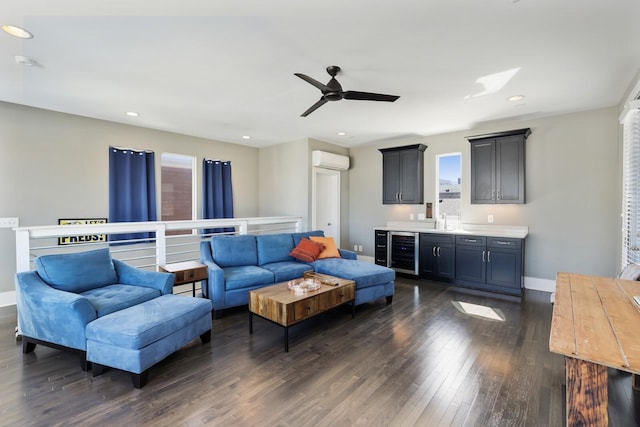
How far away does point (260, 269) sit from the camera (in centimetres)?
404

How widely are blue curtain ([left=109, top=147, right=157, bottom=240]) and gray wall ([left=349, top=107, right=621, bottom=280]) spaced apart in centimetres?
566

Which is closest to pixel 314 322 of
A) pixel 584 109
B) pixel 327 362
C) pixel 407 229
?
pixel 327 362

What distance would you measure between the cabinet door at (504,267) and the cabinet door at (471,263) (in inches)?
3.6

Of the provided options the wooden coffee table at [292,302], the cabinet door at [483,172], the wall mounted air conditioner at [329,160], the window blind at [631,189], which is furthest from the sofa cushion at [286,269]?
the window blind at [631,189]

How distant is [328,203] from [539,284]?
4.21m

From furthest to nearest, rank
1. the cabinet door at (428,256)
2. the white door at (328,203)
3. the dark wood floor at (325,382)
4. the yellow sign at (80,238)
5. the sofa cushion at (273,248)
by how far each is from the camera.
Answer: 1. the white door at (328,203)
2. the cabinet door at (428,256)
3. the sofa cushion at (273,248)
4. the yellow sign at (80,238)
5. the dark wood floor at (325,382)

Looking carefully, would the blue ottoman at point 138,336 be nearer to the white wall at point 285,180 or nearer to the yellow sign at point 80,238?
the yellow sign at point 80,238

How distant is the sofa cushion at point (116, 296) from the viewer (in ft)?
8.30

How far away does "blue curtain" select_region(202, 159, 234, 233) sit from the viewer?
5961 millimetres

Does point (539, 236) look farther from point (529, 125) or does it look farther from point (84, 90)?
point (84, 90)

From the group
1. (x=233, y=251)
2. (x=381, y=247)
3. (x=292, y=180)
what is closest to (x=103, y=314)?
(x=233, y=251)

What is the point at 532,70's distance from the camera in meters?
2.94

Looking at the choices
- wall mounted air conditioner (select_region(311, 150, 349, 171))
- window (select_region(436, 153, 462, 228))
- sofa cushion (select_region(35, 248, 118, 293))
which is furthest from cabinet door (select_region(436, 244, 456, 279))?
sofa cushion (select_region(35, 248, 118, 293))

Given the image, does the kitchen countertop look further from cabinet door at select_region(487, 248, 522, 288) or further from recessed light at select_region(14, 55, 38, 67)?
recessed light at select_region(14, 55, 38, 67)
